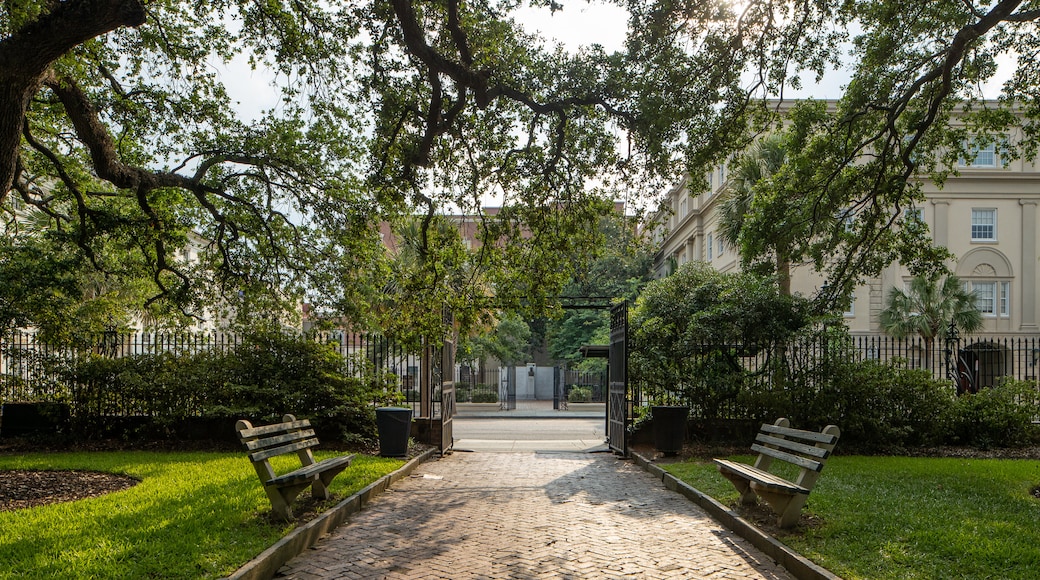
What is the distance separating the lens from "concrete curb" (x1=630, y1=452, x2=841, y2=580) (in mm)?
5711

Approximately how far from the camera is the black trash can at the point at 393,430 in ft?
43.1

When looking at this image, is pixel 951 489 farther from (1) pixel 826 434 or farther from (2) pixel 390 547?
(2) pixel 390 547

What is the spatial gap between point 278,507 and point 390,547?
115 centimetres

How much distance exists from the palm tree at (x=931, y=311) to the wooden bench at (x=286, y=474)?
102ft

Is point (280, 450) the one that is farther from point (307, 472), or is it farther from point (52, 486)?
point (52, 486)

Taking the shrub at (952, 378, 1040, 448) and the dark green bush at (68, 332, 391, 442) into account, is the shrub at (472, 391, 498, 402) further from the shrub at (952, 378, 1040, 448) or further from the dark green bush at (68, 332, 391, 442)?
the shrub at (952, 378, 1040, 448)

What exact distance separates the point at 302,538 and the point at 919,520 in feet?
19.2

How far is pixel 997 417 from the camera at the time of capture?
1512cm

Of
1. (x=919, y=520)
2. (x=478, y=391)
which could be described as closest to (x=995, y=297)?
(x=478, y=391)

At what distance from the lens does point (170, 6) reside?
12227 mm

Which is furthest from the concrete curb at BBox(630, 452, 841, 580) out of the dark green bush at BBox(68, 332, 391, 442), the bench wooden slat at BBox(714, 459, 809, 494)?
the dark green bush at BBox(68, 332, 391, 442)

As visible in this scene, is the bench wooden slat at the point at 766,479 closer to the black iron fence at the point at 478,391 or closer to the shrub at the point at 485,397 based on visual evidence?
the shrub at the point at 485,397

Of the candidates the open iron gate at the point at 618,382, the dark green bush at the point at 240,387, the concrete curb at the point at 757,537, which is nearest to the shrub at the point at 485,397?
the open iron gate at the point at 618,382

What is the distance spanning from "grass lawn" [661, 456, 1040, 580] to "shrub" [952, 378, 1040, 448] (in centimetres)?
320
